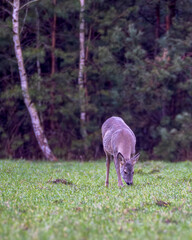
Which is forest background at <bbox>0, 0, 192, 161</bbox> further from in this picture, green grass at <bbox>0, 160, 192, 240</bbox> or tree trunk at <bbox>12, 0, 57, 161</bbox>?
green grass at <bbox>0, 160, 192, 240</bbox>

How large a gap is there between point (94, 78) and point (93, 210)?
16.3 metres

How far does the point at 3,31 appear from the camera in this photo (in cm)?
1775

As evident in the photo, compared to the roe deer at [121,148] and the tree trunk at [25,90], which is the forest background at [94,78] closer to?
the tree trunk at [25,90]

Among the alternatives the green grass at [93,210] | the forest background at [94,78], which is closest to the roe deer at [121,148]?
the green grass at [93,210]

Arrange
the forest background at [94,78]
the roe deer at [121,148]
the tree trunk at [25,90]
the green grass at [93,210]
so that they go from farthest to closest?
1. the forest background at [94,78]
2. the tree trunk at [25,90]
3. the roe deer at [121,148]
4. the green grass at [93,210]

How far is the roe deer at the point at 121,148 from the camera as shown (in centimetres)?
873

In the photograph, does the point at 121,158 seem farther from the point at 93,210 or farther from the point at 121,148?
the point at 93,210

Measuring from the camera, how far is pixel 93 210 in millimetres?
5887

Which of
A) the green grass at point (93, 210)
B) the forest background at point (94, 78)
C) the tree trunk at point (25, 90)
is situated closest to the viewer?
the green grass at point (93, 210)

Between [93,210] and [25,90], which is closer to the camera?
[93,210]

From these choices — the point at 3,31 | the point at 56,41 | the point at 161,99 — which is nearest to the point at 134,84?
the point at 161,99

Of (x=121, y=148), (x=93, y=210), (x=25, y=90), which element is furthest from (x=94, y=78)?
(x=93, y=210)

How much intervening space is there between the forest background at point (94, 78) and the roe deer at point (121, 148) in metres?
8.95

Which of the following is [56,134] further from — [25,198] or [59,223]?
[59,223]
